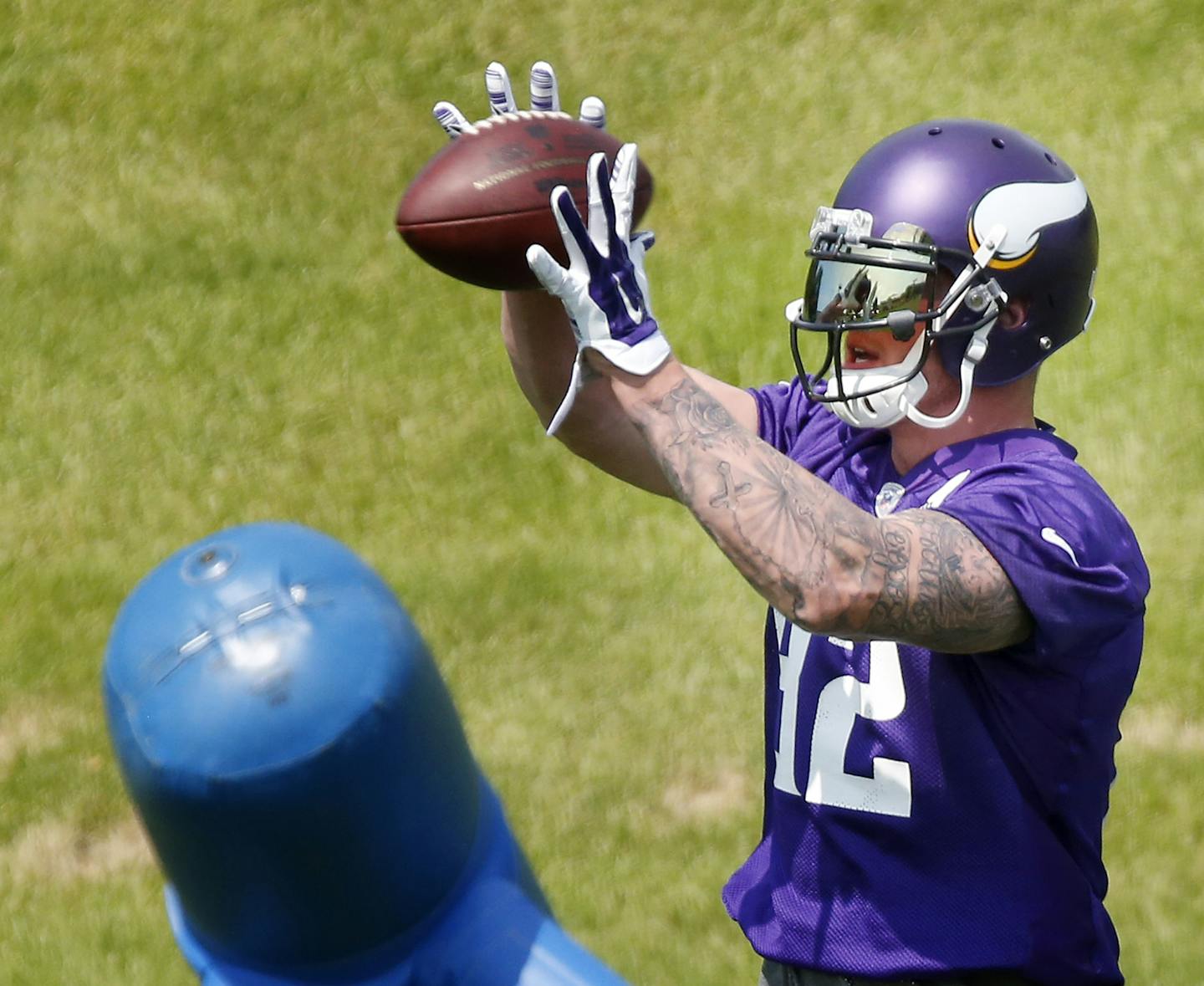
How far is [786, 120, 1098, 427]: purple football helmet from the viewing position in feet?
10.4

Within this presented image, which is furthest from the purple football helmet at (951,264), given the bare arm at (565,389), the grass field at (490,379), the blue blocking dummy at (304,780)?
the grass field at (490,379)

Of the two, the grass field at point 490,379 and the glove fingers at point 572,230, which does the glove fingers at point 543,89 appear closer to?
the glove fingers at point 572,230

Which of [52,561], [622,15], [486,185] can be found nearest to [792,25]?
[622,15]

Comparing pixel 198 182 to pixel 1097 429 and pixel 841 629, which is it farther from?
pixel 841 629

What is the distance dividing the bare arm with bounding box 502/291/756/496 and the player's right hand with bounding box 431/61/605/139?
38 centimetres

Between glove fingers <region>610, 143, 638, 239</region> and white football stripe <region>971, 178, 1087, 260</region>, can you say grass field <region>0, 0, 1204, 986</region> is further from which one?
glove fingers <region>610, 143, 638, 239</region>

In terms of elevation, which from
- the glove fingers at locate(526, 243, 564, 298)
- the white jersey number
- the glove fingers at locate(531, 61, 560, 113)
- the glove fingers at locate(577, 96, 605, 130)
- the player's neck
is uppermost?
the glove fingers at locate(526, 243, 564, 298)

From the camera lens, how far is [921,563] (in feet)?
9.01

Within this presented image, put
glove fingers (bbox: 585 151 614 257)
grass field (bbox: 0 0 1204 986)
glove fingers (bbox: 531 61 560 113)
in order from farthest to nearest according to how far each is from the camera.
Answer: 1. grass field (bbox: 0 0 1204 986)
2. glove fingers (bbox: 531 61 560 113)
3. glove fingers (bbox: 585 151 614 257)

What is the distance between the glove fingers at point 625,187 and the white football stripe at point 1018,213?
707 millimetres

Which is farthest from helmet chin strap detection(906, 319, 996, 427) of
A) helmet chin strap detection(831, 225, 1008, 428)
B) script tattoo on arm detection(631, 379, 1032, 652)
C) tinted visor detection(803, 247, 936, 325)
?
script tattoo on arm detection(631, 379, 1032, 652)

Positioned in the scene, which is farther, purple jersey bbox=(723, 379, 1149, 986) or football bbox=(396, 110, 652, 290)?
football bbox=(396, 110, 652, 290)

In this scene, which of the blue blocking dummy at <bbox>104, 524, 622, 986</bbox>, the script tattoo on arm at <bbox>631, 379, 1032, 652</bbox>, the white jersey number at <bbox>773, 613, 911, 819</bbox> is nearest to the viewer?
the blue blocking dummy at <bbox>104, 524, 622, 986</bbox>

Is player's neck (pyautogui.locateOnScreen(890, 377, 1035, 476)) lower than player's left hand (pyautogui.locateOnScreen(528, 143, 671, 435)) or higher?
lower
